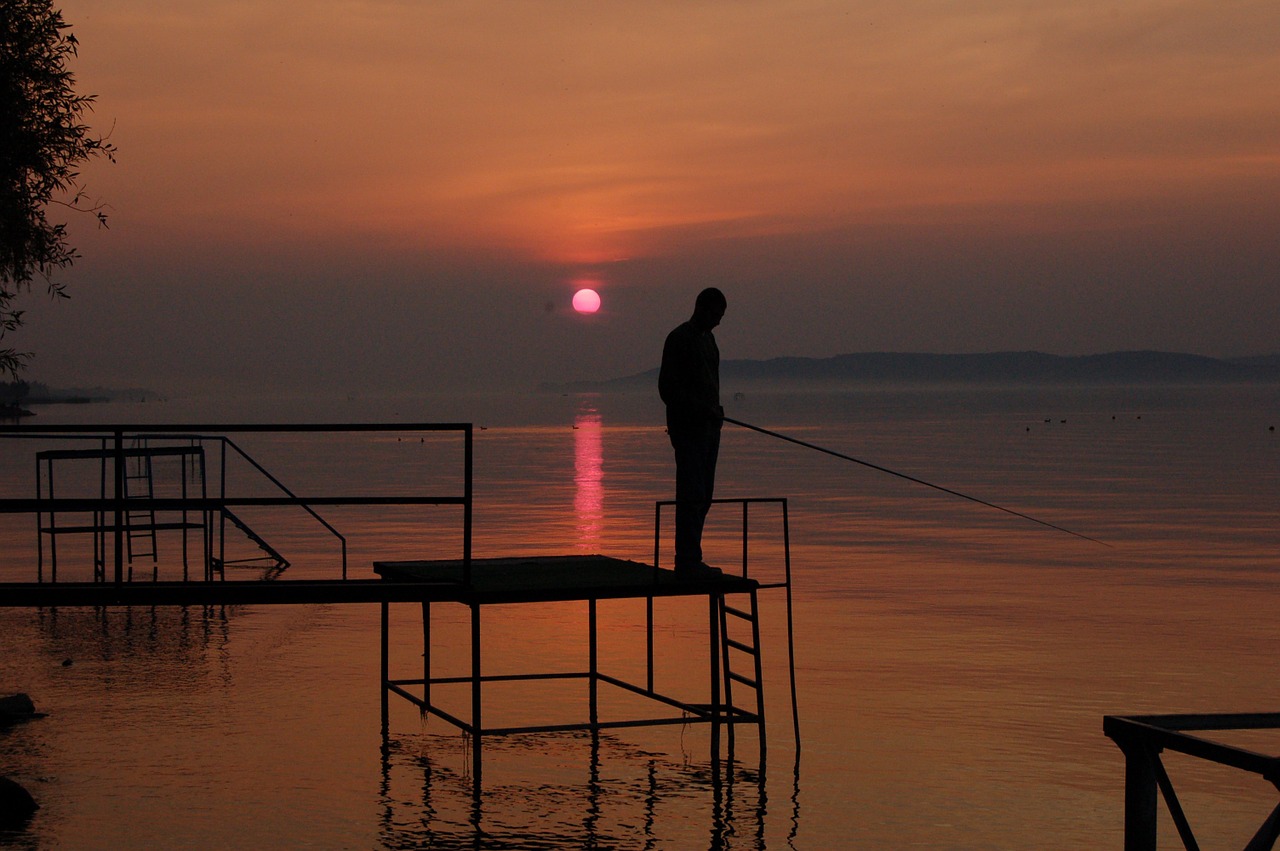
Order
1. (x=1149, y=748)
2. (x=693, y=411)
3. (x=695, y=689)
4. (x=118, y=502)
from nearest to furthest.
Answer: (x=1149, y=748) < (x=118, y=502) < (x=693, y=411) < (x=695, y=689)

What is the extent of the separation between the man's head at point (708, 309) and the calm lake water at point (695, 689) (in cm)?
388

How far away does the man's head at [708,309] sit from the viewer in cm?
1412

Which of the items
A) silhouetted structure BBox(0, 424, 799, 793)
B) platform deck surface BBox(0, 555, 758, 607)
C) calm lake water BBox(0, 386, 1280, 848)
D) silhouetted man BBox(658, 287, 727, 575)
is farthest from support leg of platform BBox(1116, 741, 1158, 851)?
silhouetted man BBox(658, 287, 727, 575)

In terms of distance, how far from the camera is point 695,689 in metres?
17.2

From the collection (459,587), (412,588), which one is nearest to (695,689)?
(459,587)

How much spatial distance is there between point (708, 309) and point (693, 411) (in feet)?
3.00

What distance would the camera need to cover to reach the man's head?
14.1 metres

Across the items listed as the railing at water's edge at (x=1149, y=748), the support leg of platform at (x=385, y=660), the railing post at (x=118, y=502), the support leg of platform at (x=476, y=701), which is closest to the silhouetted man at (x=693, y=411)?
the support leg of platform at (x=476, y=701)

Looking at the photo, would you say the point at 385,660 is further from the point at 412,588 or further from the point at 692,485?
the point at 692,485

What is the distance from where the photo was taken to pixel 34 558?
3109cm

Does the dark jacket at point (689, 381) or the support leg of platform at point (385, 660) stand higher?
the dark jacket at point (689, 381)

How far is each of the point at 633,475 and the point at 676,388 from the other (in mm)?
52175

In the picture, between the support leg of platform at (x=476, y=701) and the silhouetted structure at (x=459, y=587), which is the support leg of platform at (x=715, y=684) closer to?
the silhouetted structure at (x=459, y=587)

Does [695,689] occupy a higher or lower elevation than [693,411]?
lower
